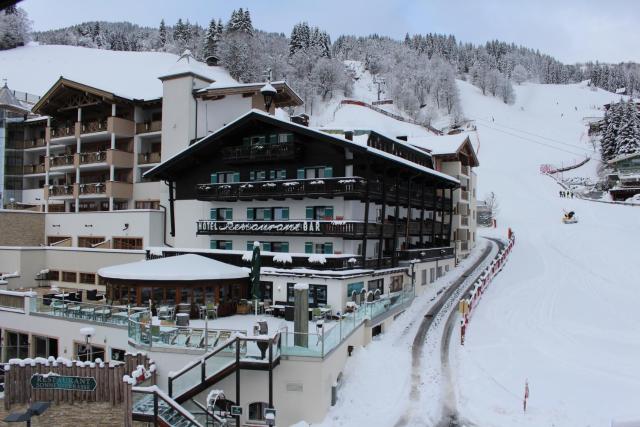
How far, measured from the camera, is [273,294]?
99.4 ft

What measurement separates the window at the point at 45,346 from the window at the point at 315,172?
17009 millimetres

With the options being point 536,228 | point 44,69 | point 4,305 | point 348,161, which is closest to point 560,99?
point 536,228

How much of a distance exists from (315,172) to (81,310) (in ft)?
51.9

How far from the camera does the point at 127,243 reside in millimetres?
40625

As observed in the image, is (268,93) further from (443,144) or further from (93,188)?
(443,144)

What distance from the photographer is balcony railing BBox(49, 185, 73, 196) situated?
47.6m

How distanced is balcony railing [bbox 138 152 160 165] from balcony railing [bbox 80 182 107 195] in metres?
3.71

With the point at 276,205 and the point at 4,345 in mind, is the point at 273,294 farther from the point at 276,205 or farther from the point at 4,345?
the point at 4,345

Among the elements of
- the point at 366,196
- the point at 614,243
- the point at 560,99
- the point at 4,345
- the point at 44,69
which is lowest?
the point at 4,345

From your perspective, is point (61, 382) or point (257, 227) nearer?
point (61, 382)

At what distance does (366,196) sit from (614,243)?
107 feet

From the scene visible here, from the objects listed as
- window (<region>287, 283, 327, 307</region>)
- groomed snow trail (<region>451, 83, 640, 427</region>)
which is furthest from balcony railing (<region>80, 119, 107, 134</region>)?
groomed snow trail (<region>451, 83, 640, 427</region>)

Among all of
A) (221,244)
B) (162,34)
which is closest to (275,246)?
(221,244)

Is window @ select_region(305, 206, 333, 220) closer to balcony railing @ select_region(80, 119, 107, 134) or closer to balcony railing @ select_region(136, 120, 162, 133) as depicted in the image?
balcony railing @ select_region(136, 120, 162, 133)
